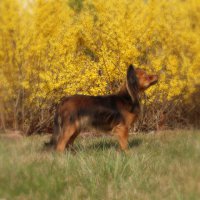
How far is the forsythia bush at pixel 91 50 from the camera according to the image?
9273 mm

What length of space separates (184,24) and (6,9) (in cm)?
391

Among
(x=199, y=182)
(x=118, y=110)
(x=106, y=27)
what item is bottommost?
(x=199, y=182)

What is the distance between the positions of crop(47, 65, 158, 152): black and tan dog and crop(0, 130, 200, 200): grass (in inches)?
27.9

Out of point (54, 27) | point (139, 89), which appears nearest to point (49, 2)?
point (54, 27)

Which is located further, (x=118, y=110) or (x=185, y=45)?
(x=185, y=45)

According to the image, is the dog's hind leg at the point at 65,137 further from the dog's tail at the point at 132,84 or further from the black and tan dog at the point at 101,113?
the dog's tail at the point at 132,84

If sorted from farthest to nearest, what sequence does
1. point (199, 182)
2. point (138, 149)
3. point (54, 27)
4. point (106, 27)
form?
1. point (54, 27)
2. point (106, 27)
3. point (138, 149)
4. point (199, 182)

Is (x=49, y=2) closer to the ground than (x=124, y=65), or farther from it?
farther from it

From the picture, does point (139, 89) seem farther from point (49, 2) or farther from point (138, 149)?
point (49, 2)

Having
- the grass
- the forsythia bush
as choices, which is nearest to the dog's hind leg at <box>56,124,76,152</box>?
the grass

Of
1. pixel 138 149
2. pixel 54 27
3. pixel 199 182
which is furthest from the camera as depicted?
pixel 54 27

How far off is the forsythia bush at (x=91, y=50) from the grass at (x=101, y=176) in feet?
11.0

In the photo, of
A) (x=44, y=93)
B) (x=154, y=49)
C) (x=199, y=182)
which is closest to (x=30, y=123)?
(x=44, y=93)

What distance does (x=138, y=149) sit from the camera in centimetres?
684
